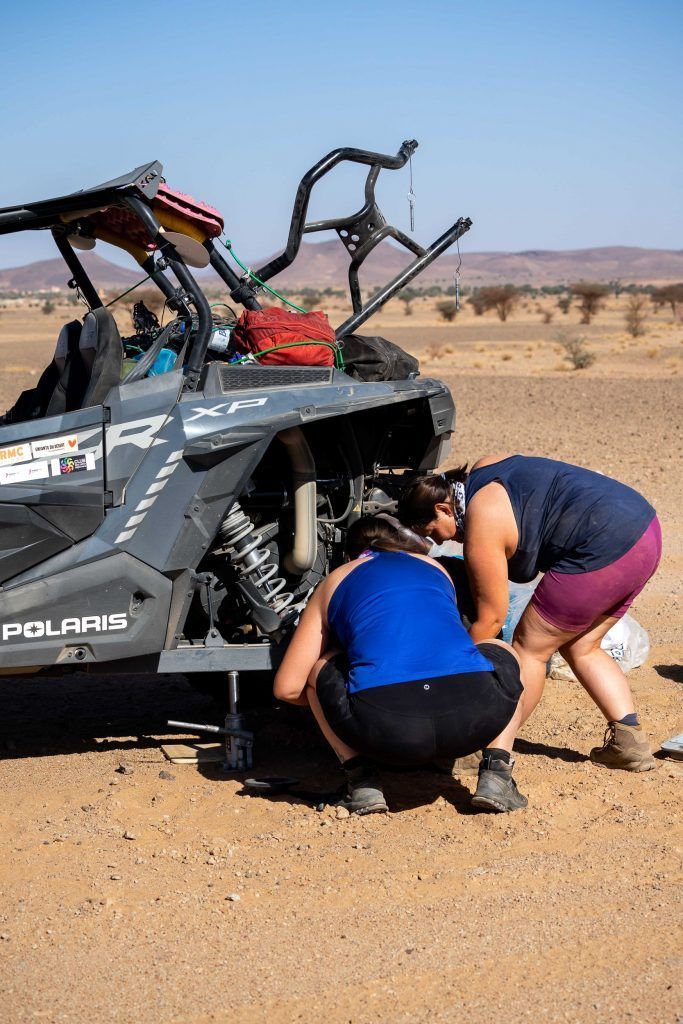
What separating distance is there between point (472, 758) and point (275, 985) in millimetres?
1929

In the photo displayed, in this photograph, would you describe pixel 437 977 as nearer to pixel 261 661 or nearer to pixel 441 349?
pixel 261 661

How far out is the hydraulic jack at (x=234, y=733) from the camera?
5.34 m

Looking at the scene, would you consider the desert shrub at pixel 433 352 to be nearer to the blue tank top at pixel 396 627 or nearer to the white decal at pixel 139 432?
the white decal at pixel 139 432

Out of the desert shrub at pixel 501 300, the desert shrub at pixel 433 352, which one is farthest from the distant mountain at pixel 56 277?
the desert shrub at pixel 433 352

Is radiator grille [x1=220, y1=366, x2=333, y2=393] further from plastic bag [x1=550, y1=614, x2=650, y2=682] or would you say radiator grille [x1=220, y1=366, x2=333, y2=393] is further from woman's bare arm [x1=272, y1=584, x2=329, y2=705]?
plastic bag [x1=550, y1=614, x2=650, y2=682]

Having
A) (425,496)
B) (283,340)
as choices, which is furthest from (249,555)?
(283,340)

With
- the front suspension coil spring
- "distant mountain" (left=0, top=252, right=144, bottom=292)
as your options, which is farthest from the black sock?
"distant mountain" (left=0, top=252, right=144, bottom=292)

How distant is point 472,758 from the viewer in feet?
17.6

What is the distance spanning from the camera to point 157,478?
500 centimetres

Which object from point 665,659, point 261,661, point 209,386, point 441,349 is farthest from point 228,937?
point 441,349

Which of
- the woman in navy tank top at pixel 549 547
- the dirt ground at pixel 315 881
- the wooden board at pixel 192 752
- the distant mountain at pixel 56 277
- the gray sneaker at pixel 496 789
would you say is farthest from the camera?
the distant mountain at pixel 56 277

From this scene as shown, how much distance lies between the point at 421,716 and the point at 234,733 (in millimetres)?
1126

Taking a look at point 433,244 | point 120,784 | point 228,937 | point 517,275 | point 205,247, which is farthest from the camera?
point 517,275

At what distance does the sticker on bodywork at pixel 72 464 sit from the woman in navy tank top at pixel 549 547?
137cm
